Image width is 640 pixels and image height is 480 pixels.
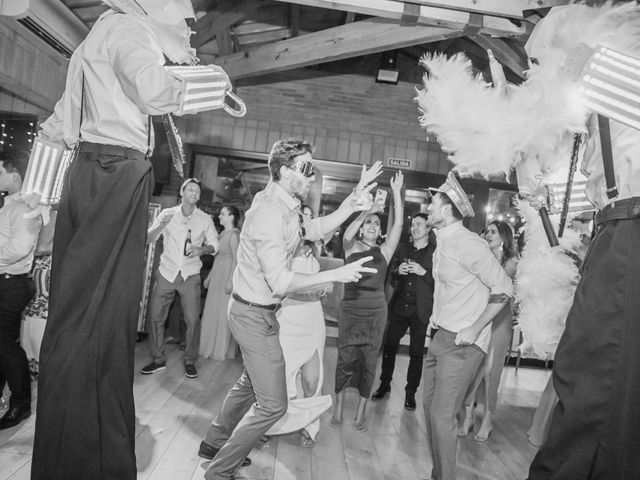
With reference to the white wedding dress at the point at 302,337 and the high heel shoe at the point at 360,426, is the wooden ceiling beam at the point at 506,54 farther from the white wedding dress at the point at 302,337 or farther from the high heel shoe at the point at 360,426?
the high heel shoe at the point at 360,426

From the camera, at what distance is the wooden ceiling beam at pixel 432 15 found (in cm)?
400

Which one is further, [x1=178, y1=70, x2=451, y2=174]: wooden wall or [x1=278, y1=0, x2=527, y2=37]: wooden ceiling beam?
[x1=178, y1=70, x2=451, y2=174]: wooden wall

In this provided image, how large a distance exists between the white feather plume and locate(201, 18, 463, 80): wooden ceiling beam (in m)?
2.63

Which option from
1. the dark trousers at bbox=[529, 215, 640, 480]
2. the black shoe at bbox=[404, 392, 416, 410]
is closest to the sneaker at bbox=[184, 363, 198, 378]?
the black shoe at bbox=[404, 392, 416, 410]

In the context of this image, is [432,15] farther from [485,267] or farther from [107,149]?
[107,149]

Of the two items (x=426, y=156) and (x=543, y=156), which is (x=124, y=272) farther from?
(x=426, y=156)

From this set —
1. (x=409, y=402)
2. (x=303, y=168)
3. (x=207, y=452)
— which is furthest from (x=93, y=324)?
(x=409, y=402)

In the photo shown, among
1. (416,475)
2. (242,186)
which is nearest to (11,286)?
(416,475)

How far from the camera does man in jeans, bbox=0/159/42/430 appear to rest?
2.89 meters

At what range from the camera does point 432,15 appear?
4078 mm

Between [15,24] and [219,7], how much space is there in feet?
7.56

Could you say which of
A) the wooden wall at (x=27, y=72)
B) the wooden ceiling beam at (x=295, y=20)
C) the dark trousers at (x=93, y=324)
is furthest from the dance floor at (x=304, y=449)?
the wooden ceiling beam at (x=295, y=20)

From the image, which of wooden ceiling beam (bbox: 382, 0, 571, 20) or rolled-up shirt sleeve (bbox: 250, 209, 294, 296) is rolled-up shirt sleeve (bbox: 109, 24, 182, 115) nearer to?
rolled-up shirt sleeve (bbox: 250, 209, 294, 296)

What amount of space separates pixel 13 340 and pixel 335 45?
445 cm
